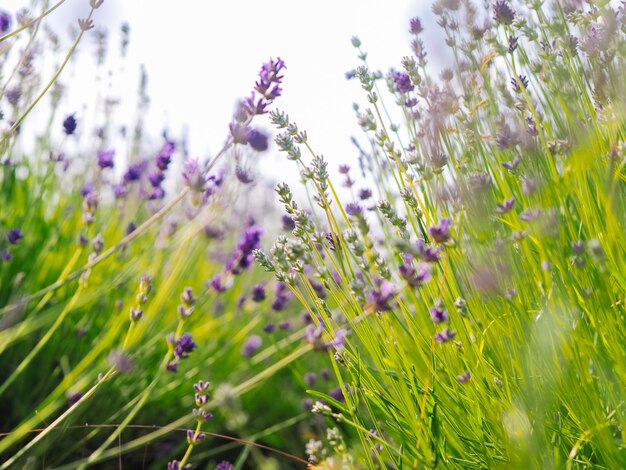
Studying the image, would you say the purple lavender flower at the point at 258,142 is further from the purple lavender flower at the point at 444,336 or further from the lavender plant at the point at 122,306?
the purple lavender flower at the point at 444,336

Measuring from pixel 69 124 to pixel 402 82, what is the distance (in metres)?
1.40

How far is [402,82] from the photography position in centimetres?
173

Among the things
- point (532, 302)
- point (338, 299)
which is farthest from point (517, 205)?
point (338, 299)

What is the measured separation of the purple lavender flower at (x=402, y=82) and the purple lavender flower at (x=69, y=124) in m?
1.37

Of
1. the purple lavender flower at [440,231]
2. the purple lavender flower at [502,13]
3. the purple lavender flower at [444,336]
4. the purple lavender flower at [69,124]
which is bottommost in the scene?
the purple lavender flower at [444,336]

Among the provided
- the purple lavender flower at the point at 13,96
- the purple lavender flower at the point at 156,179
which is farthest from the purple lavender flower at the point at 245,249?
the purple lavender flower at the point at 13,96

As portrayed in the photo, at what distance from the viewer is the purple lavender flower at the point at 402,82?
1728mm

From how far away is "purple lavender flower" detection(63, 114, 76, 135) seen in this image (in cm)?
242

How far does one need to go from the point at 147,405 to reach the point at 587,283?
1.77 m

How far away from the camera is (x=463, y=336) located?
1.33 metres

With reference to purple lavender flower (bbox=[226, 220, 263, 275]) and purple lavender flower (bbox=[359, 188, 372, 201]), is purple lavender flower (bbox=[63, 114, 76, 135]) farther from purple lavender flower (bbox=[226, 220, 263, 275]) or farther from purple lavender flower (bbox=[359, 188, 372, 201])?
purple lavender flower (bbox=[359, 188, 372, 201])

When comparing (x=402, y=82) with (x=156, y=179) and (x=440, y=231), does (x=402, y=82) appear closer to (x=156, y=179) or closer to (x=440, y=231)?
(x=440, y=231)

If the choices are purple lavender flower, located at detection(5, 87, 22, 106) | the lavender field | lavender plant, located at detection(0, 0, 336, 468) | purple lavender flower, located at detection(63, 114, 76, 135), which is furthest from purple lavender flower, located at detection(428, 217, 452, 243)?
purple lavender flower, located at detection(5, 87, 22, 106)

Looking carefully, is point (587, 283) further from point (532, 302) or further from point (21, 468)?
point (21, 468)
